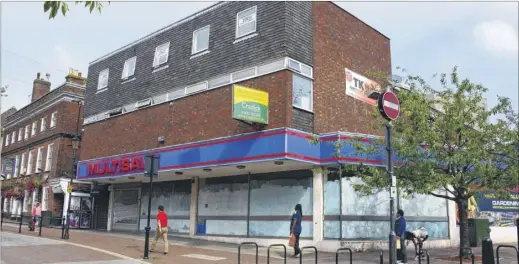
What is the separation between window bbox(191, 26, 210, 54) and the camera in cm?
2112

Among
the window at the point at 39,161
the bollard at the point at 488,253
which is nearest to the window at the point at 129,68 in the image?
the window at the point at 39,161

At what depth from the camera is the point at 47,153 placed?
32.8 m

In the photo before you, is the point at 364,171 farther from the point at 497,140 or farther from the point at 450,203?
the point at 450,203

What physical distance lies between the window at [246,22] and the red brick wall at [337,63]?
2.48 meters

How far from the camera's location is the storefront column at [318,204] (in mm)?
16516

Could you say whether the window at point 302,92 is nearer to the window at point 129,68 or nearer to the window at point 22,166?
the window at point 129,68

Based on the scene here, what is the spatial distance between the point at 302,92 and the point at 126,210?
1346cm

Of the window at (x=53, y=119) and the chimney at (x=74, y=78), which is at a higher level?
the chimney at (x=74, y=78)

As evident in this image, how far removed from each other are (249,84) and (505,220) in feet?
53.4

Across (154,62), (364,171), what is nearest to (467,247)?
(364,171)

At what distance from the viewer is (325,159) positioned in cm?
1666

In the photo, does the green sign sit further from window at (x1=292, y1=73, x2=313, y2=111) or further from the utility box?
the utility box

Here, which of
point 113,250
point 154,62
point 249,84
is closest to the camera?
point 113,250

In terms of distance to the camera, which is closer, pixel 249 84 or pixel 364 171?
pixel 364 171
